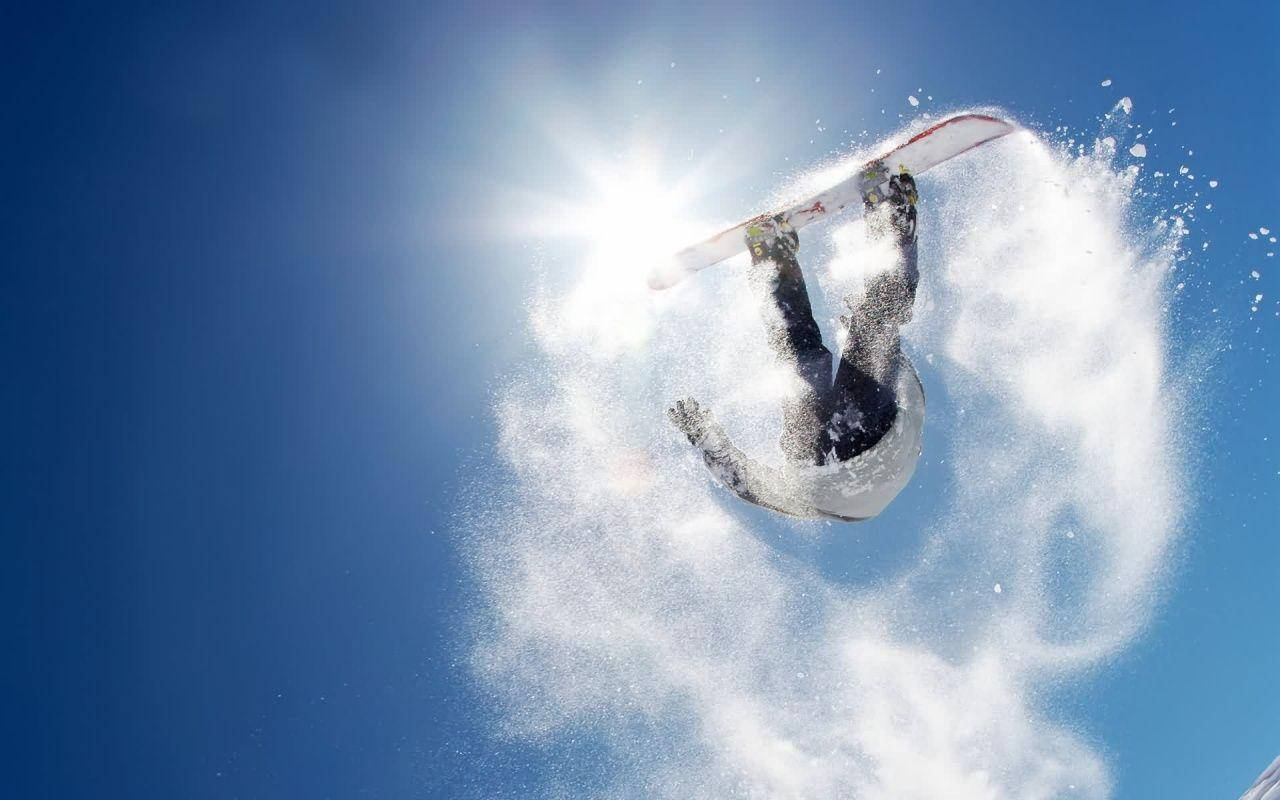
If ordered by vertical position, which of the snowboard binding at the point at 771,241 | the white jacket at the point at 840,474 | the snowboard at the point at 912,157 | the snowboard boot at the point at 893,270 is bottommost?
the white jacket at the point at 840,474

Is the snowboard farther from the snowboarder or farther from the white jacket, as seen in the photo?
the white jacket

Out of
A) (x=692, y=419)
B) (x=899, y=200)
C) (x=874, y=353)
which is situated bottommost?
(x=874, y=353)

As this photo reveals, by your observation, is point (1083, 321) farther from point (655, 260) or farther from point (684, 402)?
point (684, 402)

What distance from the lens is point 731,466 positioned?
5.11m

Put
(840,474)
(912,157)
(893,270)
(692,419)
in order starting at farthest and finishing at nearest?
(912,157) → (692,419) → (893,270) → (840,474)

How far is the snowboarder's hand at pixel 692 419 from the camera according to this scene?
17.1 feet

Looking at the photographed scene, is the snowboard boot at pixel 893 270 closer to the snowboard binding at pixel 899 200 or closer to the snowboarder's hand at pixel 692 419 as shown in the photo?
the snowboard binding at pixel 899 200

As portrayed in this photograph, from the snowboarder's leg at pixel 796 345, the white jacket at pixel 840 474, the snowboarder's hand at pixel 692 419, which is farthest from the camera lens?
the snowboarder's hand at pixel 692 419

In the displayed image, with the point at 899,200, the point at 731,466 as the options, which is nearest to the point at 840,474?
the point at 731,466

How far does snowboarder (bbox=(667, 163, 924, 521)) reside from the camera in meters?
4.77

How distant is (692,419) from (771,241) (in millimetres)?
1617

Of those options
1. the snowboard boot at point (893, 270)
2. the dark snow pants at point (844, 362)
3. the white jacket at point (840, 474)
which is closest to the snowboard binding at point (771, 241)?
the dark snow pants at point (844, 362)

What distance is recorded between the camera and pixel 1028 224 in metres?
7.68

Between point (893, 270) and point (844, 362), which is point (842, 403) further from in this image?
point (893, 270)
